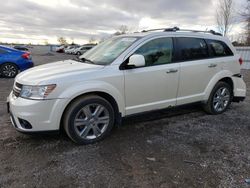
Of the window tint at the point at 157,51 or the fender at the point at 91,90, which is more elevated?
the window tint at the point at 157,51

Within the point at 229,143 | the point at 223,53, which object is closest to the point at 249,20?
the point at 223,53

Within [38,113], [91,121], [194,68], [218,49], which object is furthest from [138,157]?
[218,49]

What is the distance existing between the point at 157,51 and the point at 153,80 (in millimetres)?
544

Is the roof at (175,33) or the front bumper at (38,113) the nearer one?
the front bumper at (38,113)

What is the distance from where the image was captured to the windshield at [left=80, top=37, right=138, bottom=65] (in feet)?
13.9

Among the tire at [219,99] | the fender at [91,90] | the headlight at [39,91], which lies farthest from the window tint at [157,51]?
the headlight at [39,91]

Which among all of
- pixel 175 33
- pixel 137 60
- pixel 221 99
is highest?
pixel 175 33

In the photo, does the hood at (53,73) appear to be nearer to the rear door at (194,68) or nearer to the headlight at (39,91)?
the headlight at (39,91)

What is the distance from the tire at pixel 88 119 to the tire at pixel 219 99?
7.78 ft

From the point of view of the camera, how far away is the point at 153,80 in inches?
171

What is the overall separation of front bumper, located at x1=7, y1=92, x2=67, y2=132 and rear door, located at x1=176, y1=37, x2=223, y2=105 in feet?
7.58

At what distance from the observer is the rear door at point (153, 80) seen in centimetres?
418

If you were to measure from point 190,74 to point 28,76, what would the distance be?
9.41 feet

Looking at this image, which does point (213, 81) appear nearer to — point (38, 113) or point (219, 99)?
point (219, 99)
